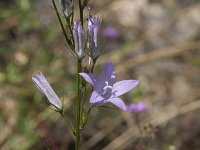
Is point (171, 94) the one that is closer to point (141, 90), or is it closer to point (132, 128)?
point (141, 90)

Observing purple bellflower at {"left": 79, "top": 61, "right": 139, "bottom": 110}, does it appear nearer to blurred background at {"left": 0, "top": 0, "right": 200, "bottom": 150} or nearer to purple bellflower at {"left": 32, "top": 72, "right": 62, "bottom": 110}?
purple bellflower at {"left": 32, "top": 72, "right": 62, "bottom": 110}

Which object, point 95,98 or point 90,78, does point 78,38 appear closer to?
point 90,78

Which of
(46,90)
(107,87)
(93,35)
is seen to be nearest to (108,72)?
(107,87)

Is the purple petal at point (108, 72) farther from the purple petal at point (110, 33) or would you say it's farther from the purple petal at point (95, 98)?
the purple petal at point (110, 33)

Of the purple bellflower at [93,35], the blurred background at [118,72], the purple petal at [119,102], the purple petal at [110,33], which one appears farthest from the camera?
the purple petal at [110,33]

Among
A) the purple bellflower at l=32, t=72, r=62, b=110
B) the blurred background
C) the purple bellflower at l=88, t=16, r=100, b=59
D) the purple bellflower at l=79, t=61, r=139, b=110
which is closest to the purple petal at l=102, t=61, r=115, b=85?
the purple bellflower at l=79, t=61, r=139, b=110

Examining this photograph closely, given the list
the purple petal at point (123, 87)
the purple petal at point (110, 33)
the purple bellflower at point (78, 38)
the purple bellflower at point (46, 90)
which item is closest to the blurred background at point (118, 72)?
the purple petal at point (110, 33)
